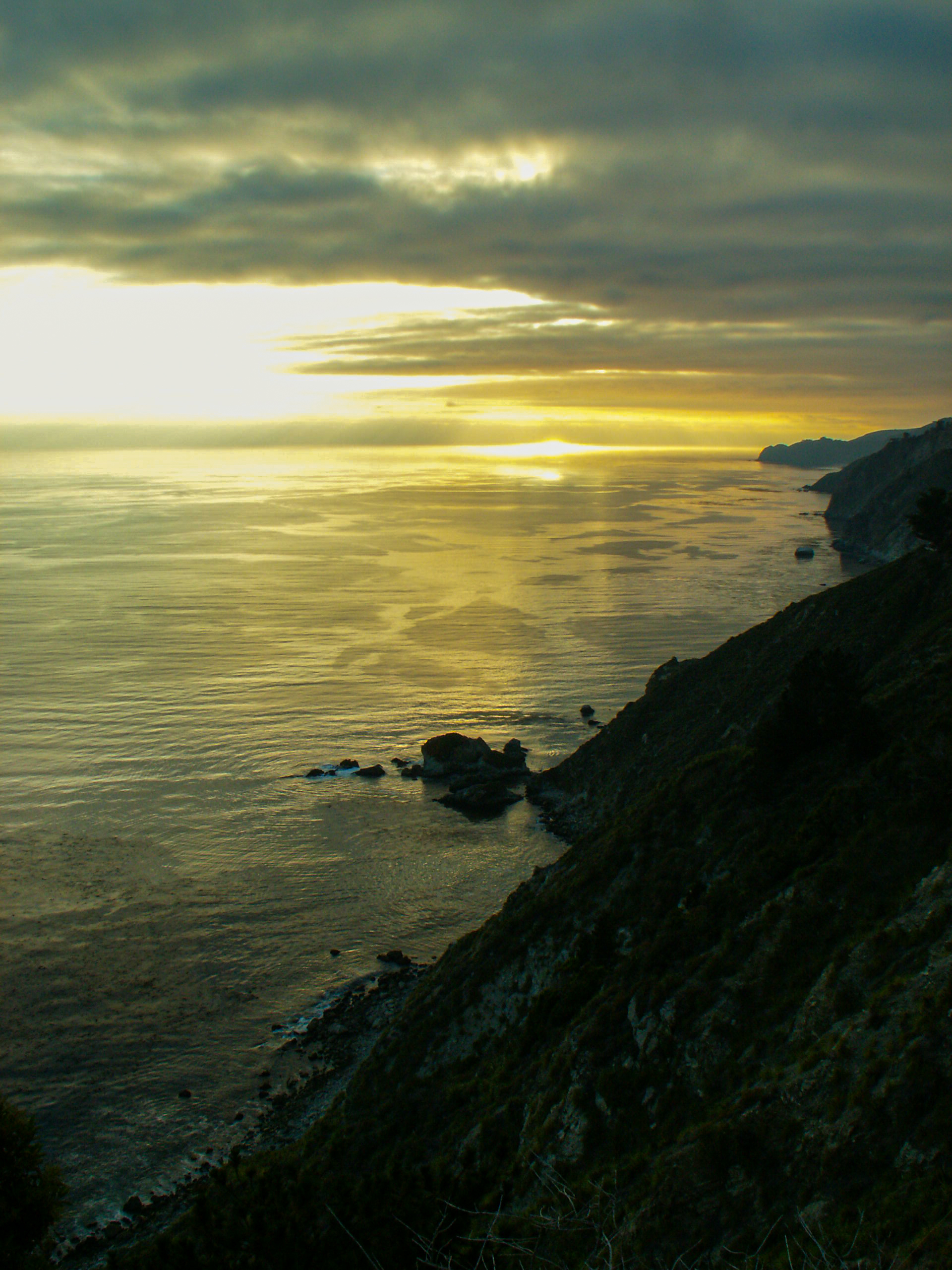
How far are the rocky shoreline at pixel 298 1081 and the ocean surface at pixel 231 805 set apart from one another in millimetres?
800

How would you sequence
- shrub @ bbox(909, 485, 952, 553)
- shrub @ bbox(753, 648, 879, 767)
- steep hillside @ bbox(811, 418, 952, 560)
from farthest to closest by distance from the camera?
steep hillside @ bbox(811, 418, 952, 560)
shrub @ bbox(909, 485, 952, 553)
shrub @ bbox(753, 648, 879, 767)

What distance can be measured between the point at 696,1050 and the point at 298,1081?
62.3 feet

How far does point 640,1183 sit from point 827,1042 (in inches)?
197

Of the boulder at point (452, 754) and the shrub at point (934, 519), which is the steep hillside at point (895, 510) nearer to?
the shrub at point (934, 519)

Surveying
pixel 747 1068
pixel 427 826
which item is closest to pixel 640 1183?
pixel 747 1068

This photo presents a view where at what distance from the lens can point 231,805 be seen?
59562 mm

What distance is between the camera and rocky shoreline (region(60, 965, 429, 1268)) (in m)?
27.6

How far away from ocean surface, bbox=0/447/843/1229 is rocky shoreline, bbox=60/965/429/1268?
800 millimetres

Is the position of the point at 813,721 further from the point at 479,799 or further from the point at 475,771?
the point at 475,771

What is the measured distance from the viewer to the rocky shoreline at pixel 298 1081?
1088 inches

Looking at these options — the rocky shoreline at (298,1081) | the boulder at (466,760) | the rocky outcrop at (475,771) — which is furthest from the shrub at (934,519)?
the rocky shoreline at (298,1081)

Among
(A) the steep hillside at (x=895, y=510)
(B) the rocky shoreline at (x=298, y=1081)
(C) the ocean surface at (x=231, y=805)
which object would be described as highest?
(A) the steep hillside at (x=895, y=510)

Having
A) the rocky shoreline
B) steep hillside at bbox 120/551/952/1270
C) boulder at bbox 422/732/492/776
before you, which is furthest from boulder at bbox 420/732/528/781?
steep hillside at bbox 120/551/952/1270

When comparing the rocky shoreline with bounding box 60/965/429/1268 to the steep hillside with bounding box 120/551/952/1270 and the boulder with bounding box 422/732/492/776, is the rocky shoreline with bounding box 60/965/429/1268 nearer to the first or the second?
the steep hillside with bounding box 120/551/952/1270
